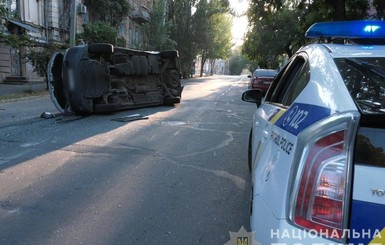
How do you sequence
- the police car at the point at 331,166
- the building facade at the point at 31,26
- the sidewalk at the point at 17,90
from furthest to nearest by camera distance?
1. the building facade at the point at 31,26
2. the sidewalk at the point at 17,90
3. the police car at the point at 331,166

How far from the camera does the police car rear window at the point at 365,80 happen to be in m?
1.84

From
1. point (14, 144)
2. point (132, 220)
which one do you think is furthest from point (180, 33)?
point (132, 220)

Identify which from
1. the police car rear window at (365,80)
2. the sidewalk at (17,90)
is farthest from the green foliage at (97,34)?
the police car rear window at (365,80)

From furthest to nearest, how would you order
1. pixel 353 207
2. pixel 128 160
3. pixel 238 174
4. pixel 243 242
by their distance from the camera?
pixel 128 160, pixel 238 174, pixel 243 242, pixel 353 207

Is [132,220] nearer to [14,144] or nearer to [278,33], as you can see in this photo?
[14,144]

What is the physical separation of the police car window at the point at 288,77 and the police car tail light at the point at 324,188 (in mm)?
1216

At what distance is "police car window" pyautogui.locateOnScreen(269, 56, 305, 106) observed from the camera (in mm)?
2951

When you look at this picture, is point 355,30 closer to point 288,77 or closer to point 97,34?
point 288,77

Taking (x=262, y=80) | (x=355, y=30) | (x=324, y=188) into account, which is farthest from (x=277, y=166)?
(x=262, y=80)

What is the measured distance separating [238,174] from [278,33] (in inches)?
1291

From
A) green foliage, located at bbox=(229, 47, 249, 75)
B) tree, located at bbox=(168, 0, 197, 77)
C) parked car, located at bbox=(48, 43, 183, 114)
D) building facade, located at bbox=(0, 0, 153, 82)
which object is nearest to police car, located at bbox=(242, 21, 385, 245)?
parked car, located at bbox=(48, 43, 183, 114)

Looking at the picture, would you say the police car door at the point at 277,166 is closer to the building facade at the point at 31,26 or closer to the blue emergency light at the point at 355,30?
the blue emergency light at the point at 355,30

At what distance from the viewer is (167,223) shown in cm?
379

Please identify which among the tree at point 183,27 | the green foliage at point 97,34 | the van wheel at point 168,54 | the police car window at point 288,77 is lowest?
the police car window at point 288,77
